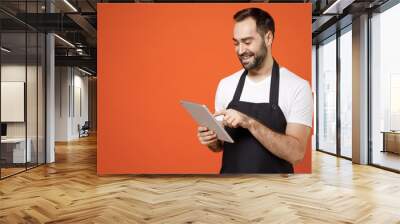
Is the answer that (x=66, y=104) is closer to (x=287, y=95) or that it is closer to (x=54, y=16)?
(x=54, y=16)

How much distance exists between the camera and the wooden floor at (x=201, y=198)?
4.59 m

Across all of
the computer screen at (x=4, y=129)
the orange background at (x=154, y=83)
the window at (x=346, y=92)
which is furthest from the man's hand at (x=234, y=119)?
the window at (x=346, y=92)

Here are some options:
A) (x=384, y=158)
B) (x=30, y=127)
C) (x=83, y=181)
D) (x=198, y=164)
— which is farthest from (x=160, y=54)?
(x=384, y=158)

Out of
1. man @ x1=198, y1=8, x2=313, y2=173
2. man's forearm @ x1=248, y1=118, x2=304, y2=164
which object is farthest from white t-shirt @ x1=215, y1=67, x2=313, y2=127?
man's forearm @ x1=248, y1=118, x2=304, y2=164

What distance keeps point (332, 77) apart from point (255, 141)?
8.74 meters

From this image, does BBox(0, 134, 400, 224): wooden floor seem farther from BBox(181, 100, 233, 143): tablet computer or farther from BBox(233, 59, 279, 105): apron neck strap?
BBox(181, 100, 233, 143): tablet computer

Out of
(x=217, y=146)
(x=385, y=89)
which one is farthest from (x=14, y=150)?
(x=385, y=89)

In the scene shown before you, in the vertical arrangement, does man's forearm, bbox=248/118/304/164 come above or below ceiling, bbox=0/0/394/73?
below

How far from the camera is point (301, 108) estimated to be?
318cm

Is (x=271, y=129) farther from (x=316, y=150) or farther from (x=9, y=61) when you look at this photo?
(x=316, y=150)

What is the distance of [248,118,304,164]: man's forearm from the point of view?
3.06 metres

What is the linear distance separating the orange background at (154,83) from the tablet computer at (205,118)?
11.7 ft

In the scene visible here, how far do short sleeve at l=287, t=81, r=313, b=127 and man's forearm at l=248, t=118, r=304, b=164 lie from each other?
0.15m

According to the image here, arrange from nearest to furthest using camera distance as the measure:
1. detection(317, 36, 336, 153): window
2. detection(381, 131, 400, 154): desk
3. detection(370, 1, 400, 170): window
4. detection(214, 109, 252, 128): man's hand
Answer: detection(214, 109, 252, 128): man's hand < detection(370, 1, 400, 170): window < detection(381, 131, 400, 154): desk < detection(317, 36, 336, 153): window
